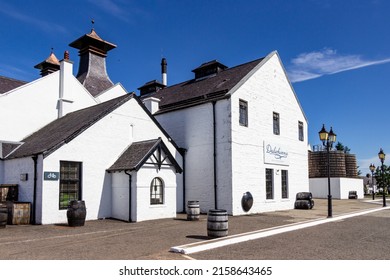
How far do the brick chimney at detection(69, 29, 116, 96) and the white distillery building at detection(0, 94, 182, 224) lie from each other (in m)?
12.7

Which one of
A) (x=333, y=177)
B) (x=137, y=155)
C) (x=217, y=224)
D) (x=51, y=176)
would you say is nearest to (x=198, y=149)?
(x=137, y=155)

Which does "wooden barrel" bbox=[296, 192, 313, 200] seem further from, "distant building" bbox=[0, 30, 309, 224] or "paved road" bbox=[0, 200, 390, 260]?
"paved road" bbox=[0, 200, 390, 260]

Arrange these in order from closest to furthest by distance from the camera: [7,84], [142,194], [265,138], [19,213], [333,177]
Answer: [19,213] → [142,194] → [7,84] → [265,138] → [333,177]

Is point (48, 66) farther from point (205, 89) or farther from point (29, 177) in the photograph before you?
point (29, 177)

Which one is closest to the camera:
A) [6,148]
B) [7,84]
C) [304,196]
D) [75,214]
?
[75,214]

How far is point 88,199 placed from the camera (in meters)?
16.5

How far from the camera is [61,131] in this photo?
17.5 m

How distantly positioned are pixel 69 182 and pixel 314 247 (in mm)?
11025

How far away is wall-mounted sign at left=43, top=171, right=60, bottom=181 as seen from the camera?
48.8 ft

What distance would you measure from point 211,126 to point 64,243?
11.8 m

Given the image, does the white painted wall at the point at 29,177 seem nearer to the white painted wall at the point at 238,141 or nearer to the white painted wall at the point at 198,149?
the white painted wall at the point at 198,149

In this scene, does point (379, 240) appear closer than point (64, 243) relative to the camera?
No

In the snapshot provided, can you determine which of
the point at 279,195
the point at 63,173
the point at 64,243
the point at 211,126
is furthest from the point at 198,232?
the point at 279,195
